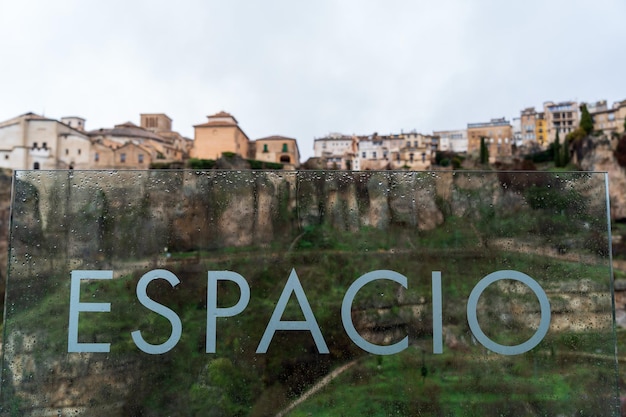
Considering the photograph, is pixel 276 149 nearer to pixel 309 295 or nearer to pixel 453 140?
pixel 453 140

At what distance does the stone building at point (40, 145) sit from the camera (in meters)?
44.5

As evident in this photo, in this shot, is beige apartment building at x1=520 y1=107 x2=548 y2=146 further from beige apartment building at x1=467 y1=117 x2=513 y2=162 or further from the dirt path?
the dirt path

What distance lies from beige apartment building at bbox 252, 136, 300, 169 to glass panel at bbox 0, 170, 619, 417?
157ft

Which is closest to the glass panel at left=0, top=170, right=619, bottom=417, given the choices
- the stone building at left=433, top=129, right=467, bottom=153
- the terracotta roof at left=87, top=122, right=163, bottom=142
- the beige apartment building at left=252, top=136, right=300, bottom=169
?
the beige apartment building at left=252, top=136, right=300, bottom=169

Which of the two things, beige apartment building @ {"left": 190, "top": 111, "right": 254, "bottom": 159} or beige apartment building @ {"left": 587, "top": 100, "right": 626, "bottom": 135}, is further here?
beige apartment building @ {"left": 587, "top": 100, "right": 626, "bottom": 135}

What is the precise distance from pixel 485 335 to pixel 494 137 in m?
63.0

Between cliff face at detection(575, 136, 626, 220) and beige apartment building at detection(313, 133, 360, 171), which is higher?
beige apartment building at detection(313, 133, 360, 171)

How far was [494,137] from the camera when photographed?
204ft

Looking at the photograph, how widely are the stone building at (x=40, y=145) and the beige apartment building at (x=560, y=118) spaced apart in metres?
58.3

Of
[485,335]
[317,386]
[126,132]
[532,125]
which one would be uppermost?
[532,125]

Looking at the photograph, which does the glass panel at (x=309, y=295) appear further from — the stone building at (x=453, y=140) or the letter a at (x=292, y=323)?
the stone building at (x=453, y=140)

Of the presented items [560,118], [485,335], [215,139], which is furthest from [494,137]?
[485,335]

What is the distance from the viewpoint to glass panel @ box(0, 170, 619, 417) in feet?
14.3

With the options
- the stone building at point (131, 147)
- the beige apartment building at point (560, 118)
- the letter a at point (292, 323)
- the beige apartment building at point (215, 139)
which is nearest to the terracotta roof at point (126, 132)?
the stone building at point (131, 147)
